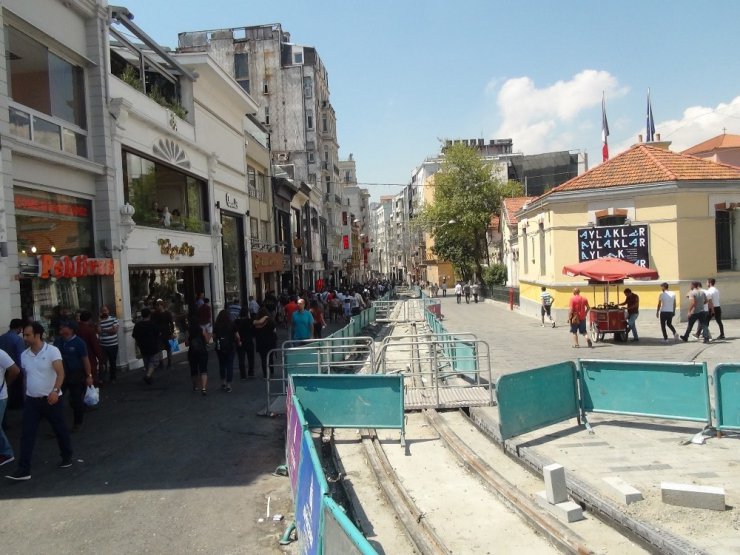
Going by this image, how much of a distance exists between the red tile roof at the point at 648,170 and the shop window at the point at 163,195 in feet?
44.0

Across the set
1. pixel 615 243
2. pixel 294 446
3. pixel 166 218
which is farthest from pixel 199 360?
pixel 615 243

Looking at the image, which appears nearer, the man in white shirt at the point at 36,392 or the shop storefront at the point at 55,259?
the man in white shirt at the point at 36,392

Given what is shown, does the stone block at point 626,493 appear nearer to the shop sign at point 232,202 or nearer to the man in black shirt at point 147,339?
the man in black shirt at point 147,339

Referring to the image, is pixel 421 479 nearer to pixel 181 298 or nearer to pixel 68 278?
pixel 68 278

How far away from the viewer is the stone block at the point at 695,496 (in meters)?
5.10

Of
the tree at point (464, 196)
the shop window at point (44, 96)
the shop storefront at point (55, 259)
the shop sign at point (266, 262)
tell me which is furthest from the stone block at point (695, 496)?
the tree at point (464, 196)

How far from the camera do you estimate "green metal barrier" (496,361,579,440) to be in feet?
24.0

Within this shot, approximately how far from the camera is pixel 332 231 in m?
64.1

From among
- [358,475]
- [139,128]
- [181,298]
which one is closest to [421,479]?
[358,475]

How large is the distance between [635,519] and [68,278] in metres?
12.7

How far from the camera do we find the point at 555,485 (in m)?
5.48

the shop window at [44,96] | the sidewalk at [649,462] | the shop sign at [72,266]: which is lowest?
the sidewalk at [649,462]

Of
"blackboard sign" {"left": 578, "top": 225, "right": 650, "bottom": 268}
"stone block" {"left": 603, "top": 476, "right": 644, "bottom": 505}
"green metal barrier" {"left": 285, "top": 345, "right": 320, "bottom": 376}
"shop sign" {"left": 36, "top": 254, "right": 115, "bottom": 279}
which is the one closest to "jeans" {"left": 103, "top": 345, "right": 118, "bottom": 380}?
"shop sign" {"left": 36, "top": 254, "right": 115, "bottom": 279}

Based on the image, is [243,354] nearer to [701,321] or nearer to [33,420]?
[33,420]
